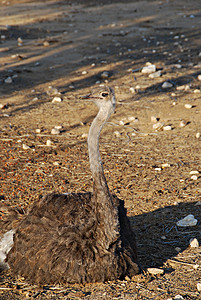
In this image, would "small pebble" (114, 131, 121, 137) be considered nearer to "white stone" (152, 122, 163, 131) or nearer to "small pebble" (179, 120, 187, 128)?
"white stone" (152, 122, 163, 131)

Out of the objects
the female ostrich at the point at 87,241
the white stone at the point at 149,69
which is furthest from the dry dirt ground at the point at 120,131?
the white stone at the point at 149,69

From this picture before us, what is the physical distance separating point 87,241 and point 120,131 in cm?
397

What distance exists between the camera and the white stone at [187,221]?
466cm

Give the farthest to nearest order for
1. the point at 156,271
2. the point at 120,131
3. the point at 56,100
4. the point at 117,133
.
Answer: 1. the point at 56,100
2. the point at 120,131
3. the point at 117,133
4. the point at 156,271

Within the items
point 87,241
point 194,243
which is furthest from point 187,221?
point 87,241

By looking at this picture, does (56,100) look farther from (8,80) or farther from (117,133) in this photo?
(117,133)

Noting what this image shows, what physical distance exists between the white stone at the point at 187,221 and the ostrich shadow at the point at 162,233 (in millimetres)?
39

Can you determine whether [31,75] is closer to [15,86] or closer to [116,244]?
[15,86]

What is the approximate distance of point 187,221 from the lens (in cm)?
470

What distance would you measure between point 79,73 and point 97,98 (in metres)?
6.76

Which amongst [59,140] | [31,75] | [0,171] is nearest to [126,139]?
[59,140]

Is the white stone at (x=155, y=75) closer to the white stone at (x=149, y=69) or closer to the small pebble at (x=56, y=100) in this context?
the white stone at (x=149, y=69)

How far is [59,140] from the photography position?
7.04 metres

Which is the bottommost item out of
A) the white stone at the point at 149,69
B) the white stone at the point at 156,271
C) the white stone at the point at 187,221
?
the white stone at the point at 187,221
